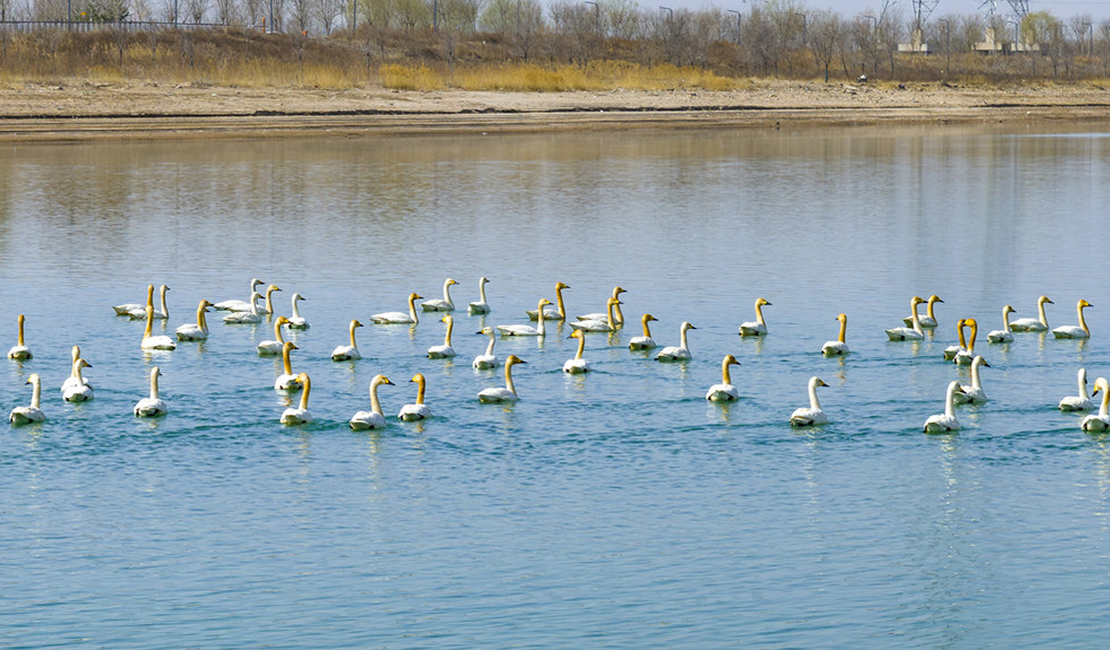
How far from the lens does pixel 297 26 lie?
101 metres

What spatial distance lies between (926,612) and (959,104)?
230 ft

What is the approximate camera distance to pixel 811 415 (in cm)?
1591

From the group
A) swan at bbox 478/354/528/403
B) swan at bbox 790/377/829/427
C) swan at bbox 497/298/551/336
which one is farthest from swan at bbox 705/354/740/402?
swan at bbox 497/298/551/336

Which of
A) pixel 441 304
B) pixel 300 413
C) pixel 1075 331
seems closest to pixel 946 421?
pixel 1075 331

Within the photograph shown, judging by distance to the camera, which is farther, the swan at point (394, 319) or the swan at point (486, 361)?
the swan at point (394, 319)

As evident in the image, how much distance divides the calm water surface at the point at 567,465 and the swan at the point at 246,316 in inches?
39.4

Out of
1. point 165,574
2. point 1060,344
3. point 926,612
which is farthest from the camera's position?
point 1060,344

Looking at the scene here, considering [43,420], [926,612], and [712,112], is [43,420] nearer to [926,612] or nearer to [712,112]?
[926,612]

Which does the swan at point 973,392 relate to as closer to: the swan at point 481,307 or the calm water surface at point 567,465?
the calm water surface at point 567,465

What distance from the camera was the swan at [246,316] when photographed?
72.4ft

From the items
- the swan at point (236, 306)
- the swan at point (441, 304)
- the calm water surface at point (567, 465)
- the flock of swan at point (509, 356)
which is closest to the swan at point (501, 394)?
the flock of swan at point (509, 356)

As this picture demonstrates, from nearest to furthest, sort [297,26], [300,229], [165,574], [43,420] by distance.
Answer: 1. [165,574]
2. [43,420]
3. [300,229]
4. [297,26]

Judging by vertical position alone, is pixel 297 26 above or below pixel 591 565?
above

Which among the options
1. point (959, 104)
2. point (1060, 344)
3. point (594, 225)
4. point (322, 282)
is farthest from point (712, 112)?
point (1060, 344)
